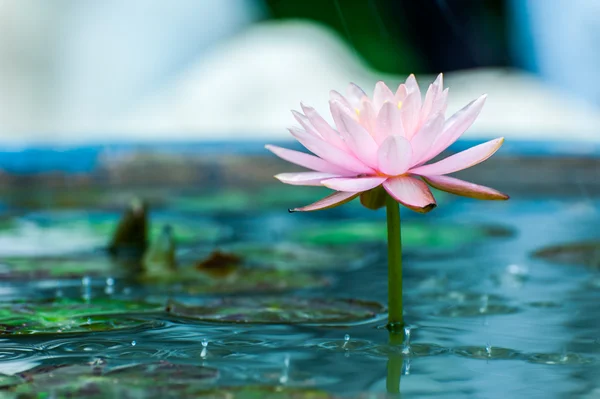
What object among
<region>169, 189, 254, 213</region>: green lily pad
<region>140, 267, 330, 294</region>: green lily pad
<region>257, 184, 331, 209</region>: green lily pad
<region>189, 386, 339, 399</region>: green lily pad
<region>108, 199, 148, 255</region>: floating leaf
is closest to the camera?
<region>189, 386, 339, 399</region>: green lily pad

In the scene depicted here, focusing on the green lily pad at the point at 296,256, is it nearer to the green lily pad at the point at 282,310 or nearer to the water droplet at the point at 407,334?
the green lily pad at the point at 282,310

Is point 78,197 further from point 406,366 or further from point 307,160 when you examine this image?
point 406,366

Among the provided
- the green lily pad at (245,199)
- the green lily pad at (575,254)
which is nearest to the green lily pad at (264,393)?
the green lily pad at (575,254)

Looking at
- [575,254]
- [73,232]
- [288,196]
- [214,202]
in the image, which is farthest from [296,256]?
[288,196]

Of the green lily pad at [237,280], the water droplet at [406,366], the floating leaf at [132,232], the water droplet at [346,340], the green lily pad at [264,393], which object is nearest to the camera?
the green lily pad at [264,393]

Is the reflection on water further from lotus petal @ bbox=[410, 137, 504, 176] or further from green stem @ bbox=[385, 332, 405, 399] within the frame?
lotus petal @ bbox=[410, 137, 504, 176]

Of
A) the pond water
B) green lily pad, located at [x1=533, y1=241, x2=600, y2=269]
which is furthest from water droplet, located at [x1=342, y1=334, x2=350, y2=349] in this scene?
green lily pad, located at [x1=533, y1=241, x2=600, y2=269]

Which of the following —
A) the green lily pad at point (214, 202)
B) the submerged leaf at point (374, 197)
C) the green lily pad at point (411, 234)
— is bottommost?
the green lily pad at point (411, 234)
